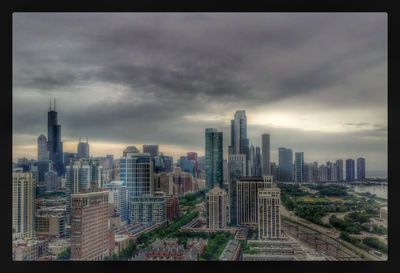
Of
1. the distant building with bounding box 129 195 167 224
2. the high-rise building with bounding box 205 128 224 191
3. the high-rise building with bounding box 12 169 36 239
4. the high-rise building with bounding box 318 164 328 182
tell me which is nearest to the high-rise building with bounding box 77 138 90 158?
the high-rise building with bounding box 12 169 36 239

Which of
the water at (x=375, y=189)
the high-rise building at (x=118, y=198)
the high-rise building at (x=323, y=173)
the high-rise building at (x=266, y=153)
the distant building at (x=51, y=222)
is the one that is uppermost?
the high-rise building at (x=266, y=153)

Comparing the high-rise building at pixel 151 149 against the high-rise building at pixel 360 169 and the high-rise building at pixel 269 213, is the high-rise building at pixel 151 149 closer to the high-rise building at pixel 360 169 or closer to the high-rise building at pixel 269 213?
the high-rise building at pixel 269 213

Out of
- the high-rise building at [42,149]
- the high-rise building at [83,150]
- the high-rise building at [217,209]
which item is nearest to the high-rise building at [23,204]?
the high-rise building at [42,149]

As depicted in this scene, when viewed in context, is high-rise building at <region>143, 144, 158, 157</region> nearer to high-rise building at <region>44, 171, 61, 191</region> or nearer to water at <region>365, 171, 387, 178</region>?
high-rise building at <region>44, 171, 61, 191</region>

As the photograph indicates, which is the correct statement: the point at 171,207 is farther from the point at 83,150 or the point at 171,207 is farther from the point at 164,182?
the point at 83,150

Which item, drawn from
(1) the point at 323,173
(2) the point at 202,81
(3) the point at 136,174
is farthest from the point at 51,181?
(1) the point at 323,173
